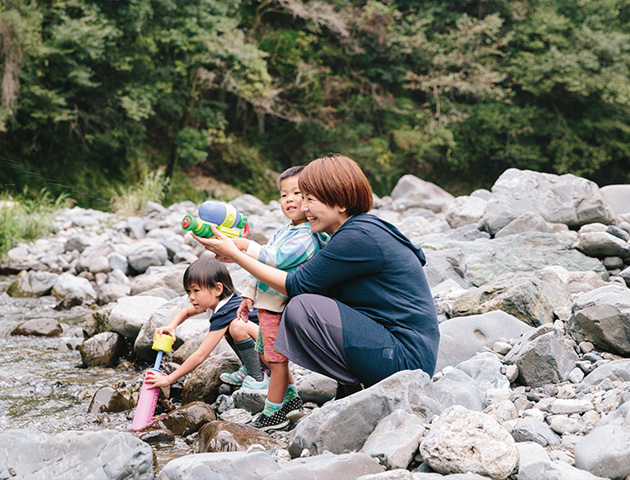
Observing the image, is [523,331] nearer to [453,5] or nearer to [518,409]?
[518,409]

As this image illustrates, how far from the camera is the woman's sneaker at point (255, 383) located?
2777 millimetres

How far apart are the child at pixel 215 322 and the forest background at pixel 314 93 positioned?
946 centimetres

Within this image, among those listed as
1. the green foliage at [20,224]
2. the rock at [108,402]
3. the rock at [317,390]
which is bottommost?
the green foliage at [20,224]

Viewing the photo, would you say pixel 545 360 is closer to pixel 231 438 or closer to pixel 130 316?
pixel 231 438

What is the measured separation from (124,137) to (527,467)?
12.7 meters

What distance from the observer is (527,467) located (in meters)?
1.54

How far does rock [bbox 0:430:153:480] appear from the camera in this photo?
1.74 meters

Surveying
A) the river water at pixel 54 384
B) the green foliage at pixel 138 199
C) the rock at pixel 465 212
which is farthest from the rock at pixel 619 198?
the green foliage at pixel 138 199

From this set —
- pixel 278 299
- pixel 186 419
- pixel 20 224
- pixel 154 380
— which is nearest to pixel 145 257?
pixel 20 224

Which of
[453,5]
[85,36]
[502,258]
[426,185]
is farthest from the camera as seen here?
[453,5]

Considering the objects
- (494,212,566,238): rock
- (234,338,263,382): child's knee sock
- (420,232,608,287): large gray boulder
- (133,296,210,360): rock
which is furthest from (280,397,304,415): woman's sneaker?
(494,212,566,238): rock

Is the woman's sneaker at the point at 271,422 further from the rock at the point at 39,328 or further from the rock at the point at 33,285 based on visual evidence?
the rock at the point at 33,285

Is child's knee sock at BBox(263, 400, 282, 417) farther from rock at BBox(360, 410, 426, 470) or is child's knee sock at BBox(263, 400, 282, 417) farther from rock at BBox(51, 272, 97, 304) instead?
rock at BBox(51, 272, 97, 304)

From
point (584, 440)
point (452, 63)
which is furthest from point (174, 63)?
point (584, 440)
